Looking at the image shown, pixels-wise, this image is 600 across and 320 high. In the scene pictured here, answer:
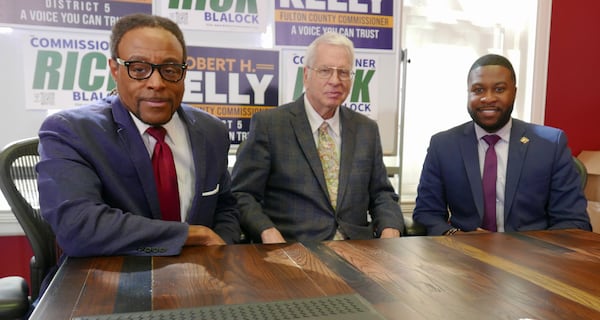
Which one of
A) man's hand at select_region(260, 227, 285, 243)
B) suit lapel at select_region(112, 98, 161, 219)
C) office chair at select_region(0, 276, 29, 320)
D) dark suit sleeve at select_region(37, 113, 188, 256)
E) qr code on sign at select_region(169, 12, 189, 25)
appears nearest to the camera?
office chair at select_region(0, 276, 29, 320)

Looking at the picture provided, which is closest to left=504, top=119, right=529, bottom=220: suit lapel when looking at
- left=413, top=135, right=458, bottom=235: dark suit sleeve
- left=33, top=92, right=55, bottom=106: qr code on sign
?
left=413, top=135, right=458, bottom=235: dark suit sleeve

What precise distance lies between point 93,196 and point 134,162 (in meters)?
0.16

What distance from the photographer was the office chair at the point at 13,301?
3.36ft

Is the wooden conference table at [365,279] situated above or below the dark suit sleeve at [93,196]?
below

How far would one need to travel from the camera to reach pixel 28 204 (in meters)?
1.45

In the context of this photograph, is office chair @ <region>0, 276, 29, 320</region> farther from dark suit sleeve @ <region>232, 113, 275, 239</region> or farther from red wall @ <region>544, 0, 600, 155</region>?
red wall @ <region>544, 0, 600, 155</region>

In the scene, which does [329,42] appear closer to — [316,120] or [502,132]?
[316,120]

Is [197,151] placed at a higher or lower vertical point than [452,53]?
lower

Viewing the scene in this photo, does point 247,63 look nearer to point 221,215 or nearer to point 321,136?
point 321,136

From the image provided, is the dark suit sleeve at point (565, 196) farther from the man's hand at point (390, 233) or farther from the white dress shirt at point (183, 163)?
the white dress shirt at point (183, 163)

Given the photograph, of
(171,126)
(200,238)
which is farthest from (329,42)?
(200,238)

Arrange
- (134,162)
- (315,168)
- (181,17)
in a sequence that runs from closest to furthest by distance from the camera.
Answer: (134,162), (315,168), (181,17)

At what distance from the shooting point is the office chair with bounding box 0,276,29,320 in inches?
40.3

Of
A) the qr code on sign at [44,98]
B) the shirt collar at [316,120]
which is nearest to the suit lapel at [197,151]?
the shirt collar at [316,120]
